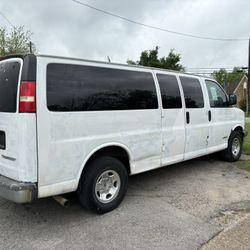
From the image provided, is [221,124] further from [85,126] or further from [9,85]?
[9,85]

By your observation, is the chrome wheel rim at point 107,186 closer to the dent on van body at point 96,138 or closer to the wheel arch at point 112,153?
the wheel arch at point 112,153

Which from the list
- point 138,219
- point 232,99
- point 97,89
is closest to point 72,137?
point 97,89

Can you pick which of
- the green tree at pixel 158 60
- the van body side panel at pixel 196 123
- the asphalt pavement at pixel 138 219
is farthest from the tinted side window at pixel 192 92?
the green tree at pixel 158 60

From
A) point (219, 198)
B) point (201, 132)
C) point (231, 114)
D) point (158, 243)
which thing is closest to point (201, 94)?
point (201, 132)

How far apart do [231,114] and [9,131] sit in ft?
17.0

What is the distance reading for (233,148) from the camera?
6.82m

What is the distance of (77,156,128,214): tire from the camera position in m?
3.55

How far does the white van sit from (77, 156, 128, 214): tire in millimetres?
13

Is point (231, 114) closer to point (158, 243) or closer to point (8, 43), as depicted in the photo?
point (158, 243)

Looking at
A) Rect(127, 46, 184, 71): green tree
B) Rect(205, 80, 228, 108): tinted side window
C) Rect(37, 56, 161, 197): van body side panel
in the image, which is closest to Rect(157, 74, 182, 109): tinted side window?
Rect(37, 56, 161, 197): van body side panel

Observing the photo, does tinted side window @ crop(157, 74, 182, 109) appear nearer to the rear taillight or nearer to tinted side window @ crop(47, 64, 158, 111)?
tinted side window @ crop(47, 64, 158, 111)

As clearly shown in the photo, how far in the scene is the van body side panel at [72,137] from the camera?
3070 millimetres

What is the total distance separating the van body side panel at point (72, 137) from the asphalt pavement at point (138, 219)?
564 millimetres

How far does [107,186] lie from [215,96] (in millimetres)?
3463
